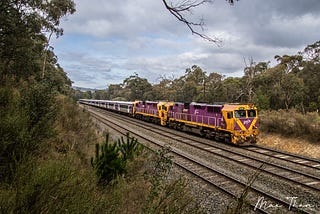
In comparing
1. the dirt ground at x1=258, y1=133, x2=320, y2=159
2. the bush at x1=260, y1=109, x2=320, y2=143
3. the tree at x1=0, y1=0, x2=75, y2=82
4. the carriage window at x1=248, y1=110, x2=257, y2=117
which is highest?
the tree at x1=0, y1=0, x2=75, y2=82

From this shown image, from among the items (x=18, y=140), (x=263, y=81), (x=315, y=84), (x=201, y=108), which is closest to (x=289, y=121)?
(x=201, y=108)

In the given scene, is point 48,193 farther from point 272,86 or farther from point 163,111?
point 272,86

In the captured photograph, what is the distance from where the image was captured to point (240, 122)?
17.7 meters

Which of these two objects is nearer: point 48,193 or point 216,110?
point 48,193

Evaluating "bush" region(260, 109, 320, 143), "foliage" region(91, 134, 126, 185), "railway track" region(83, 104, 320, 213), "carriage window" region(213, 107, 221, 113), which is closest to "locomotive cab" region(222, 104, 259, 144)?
"carriage window" region(213, 107, 221, 113)

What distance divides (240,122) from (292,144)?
4.43 m

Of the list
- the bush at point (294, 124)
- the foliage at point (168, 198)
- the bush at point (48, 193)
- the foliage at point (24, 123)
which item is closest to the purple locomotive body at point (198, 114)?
the bush at point (294, 124)

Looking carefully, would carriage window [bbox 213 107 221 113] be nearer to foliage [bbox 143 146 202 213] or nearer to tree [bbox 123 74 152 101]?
foliage [bbox 143 146 202 213]

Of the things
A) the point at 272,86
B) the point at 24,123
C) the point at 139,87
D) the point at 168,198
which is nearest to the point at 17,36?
the point at 24,123

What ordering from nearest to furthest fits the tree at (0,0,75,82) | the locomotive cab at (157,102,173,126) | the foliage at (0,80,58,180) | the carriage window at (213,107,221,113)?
the foliage at (0,80,58,180) < the tree at (0,0,75,82) < the carriage window at (213,107,221,113) < the locomotive cab at (157,102,173,126)

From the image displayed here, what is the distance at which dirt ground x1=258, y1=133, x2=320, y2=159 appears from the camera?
54.9ft

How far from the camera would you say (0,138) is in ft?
17.2

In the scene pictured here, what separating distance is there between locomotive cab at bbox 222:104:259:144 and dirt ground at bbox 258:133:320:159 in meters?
2.58

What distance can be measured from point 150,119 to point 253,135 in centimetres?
1845
